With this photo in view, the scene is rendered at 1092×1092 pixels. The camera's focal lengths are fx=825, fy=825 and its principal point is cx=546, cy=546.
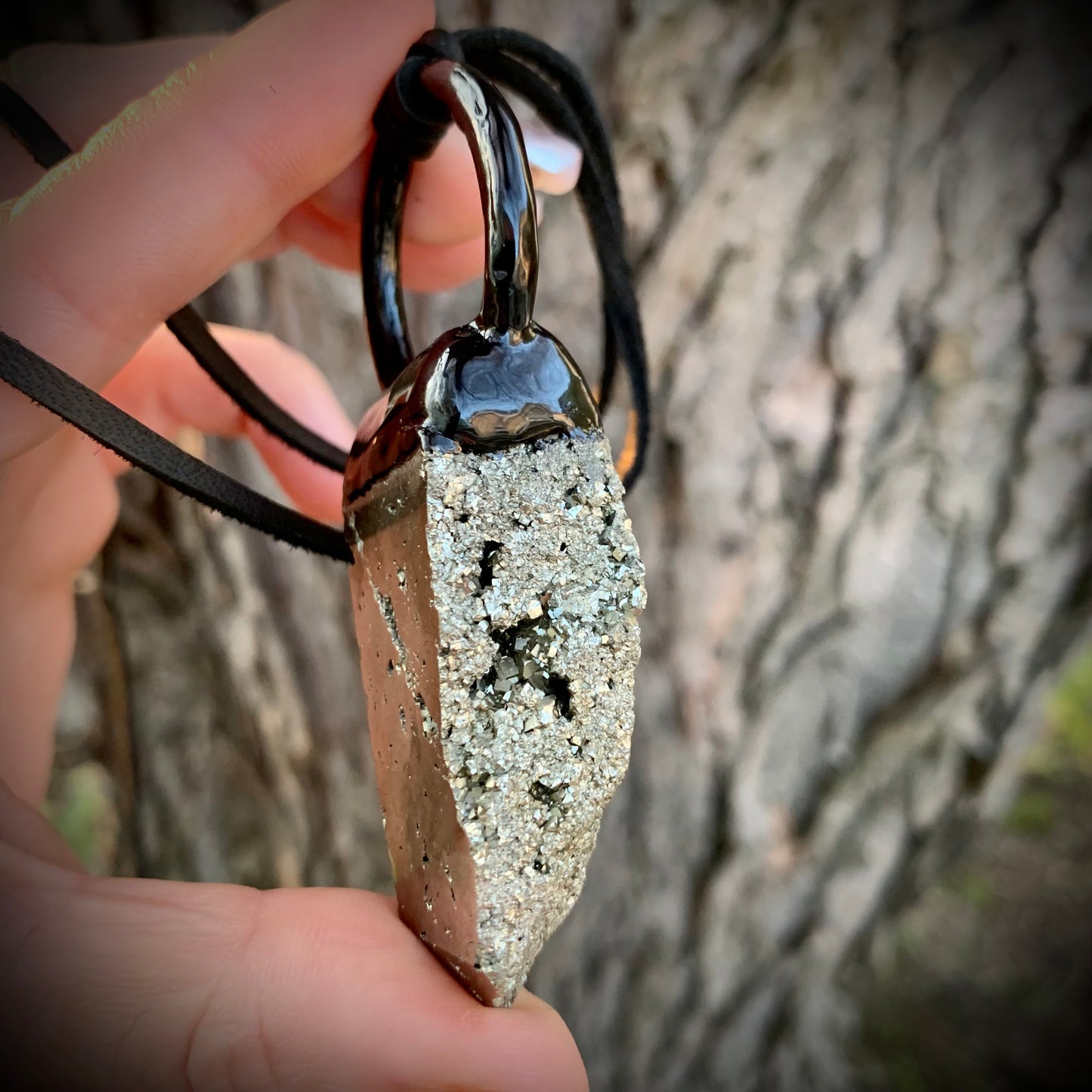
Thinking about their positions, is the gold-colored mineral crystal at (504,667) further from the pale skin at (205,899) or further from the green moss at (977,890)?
the green moss at (977,890)

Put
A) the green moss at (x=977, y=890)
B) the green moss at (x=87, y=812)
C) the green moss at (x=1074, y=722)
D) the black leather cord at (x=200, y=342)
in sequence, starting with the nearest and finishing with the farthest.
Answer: the black leather cord at (x=200, y=342) < the green moss at (x=87, y=812) < the green moss at (x=977, y=890) < the green moss at (x=1074, y=722)

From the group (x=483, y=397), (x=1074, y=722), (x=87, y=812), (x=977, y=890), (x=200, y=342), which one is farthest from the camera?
(x=1074, y=722)

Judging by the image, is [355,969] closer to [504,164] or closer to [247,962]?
[247,962]

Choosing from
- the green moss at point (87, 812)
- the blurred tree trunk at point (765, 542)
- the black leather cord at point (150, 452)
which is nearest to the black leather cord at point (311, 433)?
the black leather cord at point (150, 452)

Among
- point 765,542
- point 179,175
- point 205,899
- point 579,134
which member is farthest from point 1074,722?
point 179,175

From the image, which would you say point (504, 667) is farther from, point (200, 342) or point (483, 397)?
point (200, 342)

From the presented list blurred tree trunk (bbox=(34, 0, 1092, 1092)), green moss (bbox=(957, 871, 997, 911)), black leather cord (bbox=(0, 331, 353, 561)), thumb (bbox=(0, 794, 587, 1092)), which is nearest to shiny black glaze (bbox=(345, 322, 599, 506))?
black leather cord (bbox=(0, 331, 353, 561))

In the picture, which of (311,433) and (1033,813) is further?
(1033,813)
